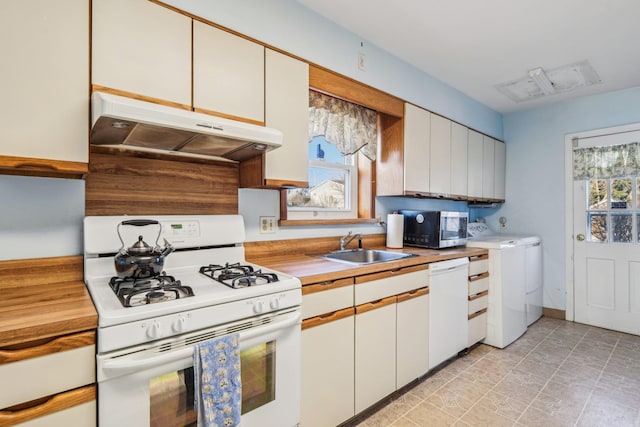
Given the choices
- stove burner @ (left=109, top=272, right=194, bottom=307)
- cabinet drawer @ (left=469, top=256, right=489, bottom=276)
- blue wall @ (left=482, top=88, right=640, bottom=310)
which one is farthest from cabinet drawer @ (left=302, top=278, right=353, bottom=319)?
blue wall @ (left=482, top=88, right=640, bottom=310)

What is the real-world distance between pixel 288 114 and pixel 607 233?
3.61 m

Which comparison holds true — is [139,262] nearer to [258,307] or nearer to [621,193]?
[258,307]

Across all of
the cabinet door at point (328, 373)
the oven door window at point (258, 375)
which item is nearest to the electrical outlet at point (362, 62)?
the cabinet door at point (328, 373)

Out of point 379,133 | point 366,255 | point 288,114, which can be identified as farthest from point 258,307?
point 379,133

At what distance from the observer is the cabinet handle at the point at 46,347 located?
87 cm

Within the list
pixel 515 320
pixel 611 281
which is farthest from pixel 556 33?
pixel 611 281

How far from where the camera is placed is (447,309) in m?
2.46

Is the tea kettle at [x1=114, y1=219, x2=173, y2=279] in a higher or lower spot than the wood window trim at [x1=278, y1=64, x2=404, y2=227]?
lower

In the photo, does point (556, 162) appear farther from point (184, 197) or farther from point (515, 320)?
point (184, 197)

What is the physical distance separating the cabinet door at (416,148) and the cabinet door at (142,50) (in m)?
1.79

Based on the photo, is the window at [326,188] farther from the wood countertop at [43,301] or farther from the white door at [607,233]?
the white door at [607,233]

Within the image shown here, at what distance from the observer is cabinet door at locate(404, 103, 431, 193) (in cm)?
272

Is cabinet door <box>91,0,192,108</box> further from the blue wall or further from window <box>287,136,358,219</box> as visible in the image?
the blue wall

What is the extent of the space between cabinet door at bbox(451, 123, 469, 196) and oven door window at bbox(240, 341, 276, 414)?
2.52m
